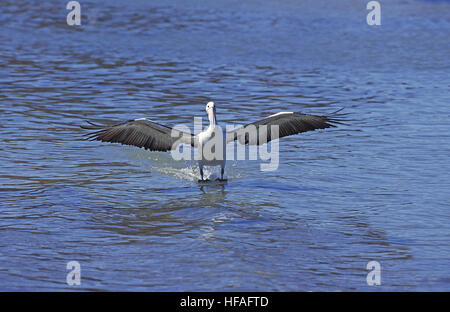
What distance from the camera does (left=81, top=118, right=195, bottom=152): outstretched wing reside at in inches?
371

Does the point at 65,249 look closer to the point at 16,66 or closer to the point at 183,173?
the point at 183,173

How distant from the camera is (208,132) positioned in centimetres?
955

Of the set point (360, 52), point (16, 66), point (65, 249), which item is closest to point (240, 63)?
point (360, 52)

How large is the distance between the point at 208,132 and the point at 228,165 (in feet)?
4.88

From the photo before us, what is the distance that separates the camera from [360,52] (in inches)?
731

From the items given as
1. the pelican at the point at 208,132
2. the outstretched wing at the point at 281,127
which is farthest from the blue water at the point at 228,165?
the outstretched wing at the point at 281,127

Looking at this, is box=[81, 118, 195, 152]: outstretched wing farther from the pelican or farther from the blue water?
the blue water

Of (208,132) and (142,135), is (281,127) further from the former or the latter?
(142,135)

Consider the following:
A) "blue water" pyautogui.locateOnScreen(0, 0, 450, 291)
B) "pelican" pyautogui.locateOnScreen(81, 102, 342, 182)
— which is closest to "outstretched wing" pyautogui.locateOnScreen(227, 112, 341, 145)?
"pelican" pyautogui.locateOnScreen(81, 102, 342, 182)

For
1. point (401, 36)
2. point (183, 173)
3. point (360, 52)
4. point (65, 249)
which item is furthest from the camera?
point (401, 36)

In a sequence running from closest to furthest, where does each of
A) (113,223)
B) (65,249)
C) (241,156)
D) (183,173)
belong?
(65,249) → (113,223) → (183,173) → (241,156)

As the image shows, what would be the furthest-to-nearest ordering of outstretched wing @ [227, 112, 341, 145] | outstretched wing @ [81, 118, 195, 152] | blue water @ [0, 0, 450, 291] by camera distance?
outstretched wing @ [227, 112, 341, 145]
outstretched wing @ [81, 118, 195, 152]
blue water @ [0, 0, 450, 291]
